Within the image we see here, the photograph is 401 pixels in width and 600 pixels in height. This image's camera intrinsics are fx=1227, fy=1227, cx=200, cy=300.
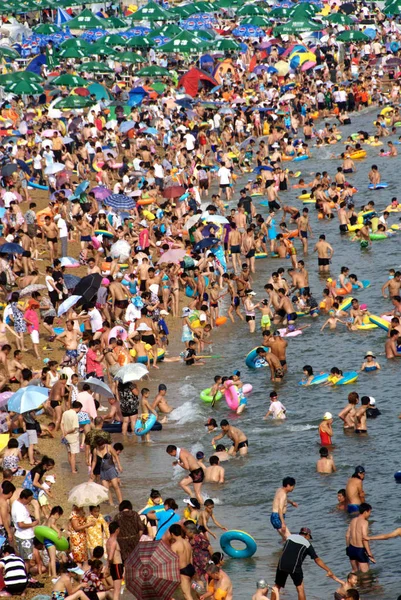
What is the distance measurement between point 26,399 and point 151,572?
523cm

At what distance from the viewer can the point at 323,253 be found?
27.6 metres

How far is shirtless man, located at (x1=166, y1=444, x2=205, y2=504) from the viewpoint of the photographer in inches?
632

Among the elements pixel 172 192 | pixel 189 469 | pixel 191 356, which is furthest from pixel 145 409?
pixel 172 192

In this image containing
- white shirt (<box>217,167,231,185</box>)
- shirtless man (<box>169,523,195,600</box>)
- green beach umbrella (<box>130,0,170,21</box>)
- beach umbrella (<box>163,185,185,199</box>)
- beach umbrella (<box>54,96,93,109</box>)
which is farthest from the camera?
green beach umbrella (<box>130,0,170,21</box>)

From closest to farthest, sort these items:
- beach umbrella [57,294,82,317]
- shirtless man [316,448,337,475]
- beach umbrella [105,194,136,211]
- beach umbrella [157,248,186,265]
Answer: shirtless man [316,448,337,475] → beach umbrella [57,294,82,317] → beach umbrella [157,248,186,265] → beach umbrella [105,194,136,211]

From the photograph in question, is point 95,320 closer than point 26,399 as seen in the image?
No

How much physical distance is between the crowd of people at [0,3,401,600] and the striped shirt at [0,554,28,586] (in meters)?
0.02

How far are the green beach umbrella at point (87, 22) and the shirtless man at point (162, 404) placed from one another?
29933mm

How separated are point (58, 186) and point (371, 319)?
403 inches

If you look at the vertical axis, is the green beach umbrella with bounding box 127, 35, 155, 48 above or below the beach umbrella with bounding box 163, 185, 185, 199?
below

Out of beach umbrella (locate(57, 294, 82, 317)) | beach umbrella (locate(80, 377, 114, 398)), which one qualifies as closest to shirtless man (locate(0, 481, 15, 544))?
beach umbrella (locate(80, 377, 114, 398))

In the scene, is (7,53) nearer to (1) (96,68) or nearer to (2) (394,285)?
(1) (96,68)

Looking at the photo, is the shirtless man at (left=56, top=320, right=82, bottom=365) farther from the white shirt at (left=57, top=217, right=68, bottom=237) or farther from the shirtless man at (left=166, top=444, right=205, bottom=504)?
the white shirt at (left=57, top=217, right=68, bottom=237)

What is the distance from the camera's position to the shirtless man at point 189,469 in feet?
52.6
